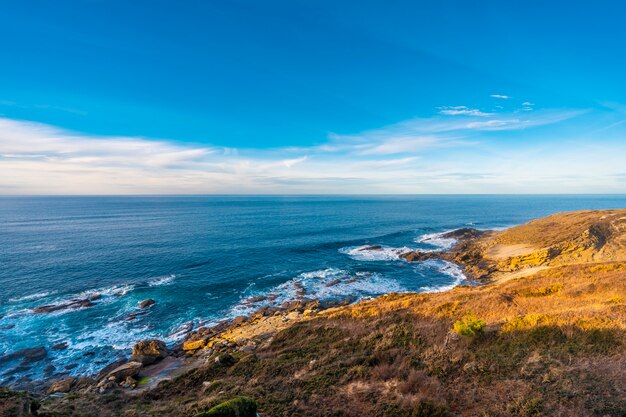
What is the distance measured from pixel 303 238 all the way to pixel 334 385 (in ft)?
213

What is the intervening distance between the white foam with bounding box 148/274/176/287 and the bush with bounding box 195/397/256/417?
130 ft

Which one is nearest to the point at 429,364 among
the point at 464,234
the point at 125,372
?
the point at 125,372

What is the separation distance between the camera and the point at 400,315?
2362 cm

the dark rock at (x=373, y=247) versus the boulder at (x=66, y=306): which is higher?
the dark rock at (x=373, y=247)

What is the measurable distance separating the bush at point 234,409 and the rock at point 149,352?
1803 cm

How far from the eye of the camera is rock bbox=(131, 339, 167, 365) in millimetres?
23913

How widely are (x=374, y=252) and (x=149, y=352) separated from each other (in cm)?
4879

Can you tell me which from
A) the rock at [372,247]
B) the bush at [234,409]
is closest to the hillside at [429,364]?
the bush at [234,409]

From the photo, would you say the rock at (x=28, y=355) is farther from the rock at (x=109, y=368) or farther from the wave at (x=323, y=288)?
the wave at (x=323, y=288)

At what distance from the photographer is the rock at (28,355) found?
84.8 ft

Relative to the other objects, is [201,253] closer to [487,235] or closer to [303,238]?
[303,238]

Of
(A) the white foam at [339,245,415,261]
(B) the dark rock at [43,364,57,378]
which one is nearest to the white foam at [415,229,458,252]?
(A) the white foam at [339,245,415,261]

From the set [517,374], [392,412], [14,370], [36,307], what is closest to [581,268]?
[517,374]

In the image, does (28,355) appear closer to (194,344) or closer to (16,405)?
(194,344)
